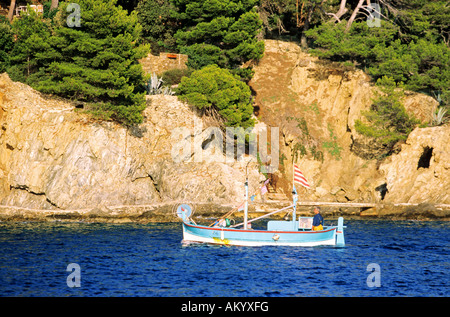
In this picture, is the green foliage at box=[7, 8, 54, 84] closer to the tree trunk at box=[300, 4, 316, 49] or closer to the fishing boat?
the fishing boat

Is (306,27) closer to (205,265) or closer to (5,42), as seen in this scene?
(5,42)

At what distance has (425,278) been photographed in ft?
100

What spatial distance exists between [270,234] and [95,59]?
2514 cm

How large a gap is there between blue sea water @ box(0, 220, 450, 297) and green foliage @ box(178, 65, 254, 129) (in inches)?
657

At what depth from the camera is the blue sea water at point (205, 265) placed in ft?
91.4

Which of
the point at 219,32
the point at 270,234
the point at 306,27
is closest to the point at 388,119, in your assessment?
the point at 306,27

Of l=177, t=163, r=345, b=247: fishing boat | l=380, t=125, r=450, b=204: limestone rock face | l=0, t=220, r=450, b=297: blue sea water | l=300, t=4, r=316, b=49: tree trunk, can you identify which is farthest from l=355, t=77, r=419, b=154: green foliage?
l=177, t=163, r=345, b=247: fishing boat

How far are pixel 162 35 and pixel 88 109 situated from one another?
68.8 feet

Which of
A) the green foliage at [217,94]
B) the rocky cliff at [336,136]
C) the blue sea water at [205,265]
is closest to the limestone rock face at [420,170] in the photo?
the rocky cliff at [336,136]

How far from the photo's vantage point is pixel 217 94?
2235 inches

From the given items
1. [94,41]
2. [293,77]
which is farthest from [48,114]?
[293,77]

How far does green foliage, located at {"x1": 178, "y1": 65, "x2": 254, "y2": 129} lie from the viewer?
2229 inches

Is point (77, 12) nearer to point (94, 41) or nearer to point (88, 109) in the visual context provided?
point (94, 41)
